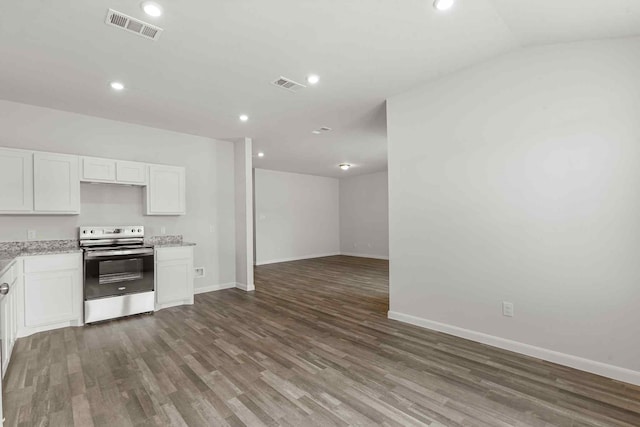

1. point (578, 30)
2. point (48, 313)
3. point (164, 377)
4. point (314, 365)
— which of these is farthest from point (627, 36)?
point (48, 313)

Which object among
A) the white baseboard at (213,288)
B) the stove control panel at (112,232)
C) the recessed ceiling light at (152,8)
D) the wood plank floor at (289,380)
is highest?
the recessed ceiling light at (152,8)

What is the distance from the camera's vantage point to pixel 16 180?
138 inches

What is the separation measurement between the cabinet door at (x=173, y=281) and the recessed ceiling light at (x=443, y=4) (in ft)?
14.2

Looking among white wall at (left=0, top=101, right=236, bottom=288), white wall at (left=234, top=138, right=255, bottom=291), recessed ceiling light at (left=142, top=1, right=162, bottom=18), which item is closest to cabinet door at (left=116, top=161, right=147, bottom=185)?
white wall at (left=0, top=101, right=236, bottom=288)

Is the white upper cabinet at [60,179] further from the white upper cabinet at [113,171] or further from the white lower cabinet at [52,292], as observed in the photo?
the white lower cabinet at [52,292]

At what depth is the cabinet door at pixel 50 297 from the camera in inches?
133

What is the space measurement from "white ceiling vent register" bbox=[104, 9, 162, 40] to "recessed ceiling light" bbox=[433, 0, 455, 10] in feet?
6.85

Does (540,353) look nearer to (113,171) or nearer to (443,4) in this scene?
(443,4)

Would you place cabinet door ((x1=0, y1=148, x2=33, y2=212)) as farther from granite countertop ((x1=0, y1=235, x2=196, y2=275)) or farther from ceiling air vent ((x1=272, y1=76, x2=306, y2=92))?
ceiling air vent ((x1=272, y1=76, x2=306, y2=92))

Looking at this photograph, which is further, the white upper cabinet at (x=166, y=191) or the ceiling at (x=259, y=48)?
the white upper cabinet at (x=166, y=191)

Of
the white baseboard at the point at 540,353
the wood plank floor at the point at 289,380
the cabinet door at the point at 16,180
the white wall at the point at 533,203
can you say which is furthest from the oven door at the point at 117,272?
the white baseboard at the point at 540,353

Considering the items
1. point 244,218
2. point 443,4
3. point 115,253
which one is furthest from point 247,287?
point 443,4

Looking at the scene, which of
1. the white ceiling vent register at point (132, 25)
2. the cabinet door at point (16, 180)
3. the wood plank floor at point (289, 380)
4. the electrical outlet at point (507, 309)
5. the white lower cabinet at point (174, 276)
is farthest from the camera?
the white lower cabinet at point (174, 276)

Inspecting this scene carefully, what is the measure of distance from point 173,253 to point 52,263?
1344 mm
